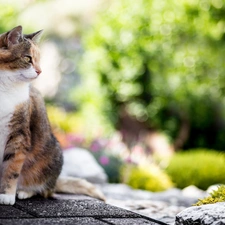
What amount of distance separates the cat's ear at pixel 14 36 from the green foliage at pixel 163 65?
8.02 metres

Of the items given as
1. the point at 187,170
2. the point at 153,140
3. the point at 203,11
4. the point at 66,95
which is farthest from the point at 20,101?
the point at 66,95

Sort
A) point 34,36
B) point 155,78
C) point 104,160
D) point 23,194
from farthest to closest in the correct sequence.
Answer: point 155,78 → point 104,160 → point 23,194 → point 34,36

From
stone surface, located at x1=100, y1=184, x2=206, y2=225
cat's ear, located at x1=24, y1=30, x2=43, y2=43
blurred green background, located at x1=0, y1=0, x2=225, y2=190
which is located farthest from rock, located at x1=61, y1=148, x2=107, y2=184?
cat's ear, located at x1=24, y1=30, x2=43, y2=43

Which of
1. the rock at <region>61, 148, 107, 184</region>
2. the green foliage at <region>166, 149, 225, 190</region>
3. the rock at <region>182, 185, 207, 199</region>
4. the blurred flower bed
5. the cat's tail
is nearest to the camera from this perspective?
the cat's tail

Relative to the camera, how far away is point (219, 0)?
1242 centimetres

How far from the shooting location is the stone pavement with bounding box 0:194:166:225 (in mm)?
4117

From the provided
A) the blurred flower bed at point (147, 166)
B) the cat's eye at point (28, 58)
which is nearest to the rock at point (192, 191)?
the blurred flower bed at point (147, 166)

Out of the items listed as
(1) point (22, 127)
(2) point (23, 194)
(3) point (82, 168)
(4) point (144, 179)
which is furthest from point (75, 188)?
(4) point (144, 179)

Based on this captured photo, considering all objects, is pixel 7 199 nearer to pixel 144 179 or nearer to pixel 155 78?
pixel 144 179

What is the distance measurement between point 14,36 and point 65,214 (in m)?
1.34

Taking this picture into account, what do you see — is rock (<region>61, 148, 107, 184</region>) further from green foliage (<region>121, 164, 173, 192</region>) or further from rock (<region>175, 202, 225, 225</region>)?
rock (<region>175, 202, 225, 225</region>)

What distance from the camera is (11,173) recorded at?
→ 4.74 metres

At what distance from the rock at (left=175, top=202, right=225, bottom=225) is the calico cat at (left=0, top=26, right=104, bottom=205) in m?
1.25

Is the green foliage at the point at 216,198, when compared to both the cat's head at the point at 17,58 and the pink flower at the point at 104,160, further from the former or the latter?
the pink flower at the point at 104,160
